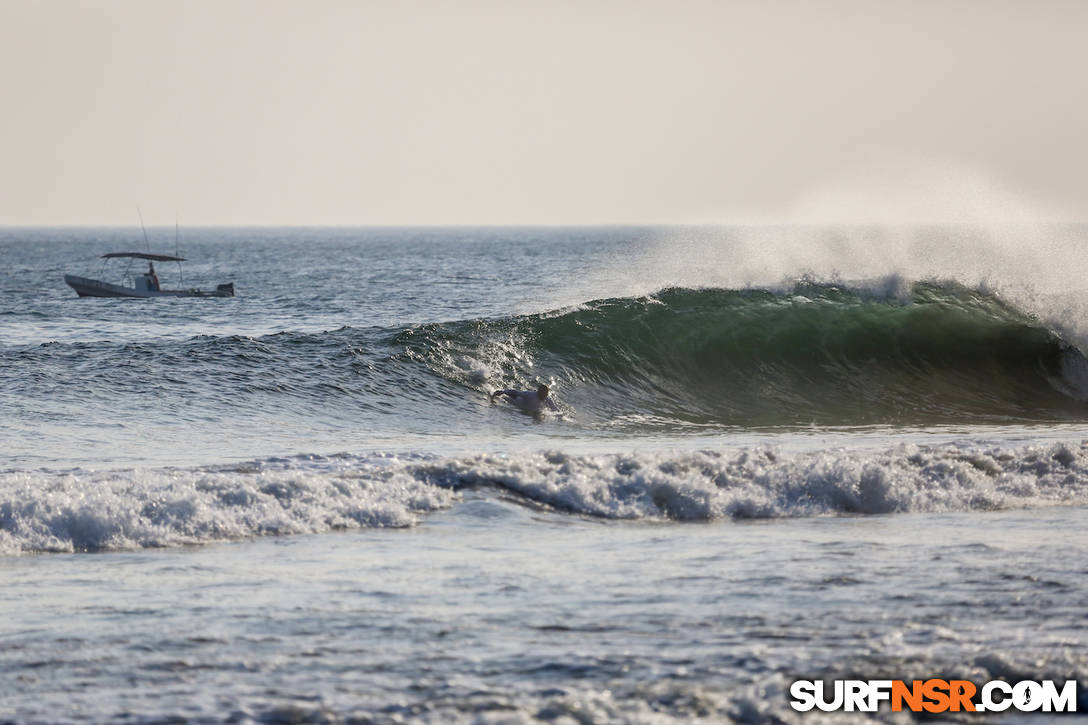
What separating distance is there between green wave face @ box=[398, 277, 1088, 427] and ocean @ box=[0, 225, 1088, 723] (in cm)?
10

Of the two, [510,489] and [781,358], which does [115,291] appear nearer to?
[781,358]

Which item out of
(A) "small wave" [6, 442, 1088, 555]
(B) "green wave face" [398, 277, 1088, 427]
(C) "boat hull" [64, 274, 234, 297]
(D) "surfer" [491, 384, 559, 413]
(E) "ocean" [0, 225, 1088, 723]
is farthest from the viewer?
(C) "boat hull" [64, 274, 234, 297]

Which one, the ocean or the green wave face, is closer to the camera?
the ocean

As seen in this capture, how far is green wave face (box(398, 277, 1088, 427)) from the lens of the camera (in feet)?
72.5

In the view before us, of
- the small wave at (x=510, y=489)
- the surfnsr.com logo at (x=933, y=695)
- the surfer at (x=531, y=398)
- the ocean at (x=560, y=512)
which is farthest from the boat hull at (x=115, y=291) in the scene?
the surfnsr.com logo at (x=933, y=695)

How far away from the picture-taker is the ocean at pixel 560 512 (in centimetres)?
719

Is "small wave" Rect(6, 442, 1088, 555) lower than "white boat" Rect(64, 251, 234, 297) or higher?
lower

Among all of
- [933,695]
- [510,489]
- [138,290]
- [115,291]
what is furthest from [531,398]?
[115,291]

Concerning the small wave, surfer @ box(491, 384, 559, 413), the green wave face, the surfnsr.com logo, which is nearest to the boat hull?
the green wave face

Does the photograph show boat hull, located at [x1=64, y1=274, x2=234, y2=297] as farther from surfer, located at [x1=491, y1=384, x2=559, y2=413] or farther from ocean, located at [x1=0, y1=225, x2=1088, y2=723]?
surfer, located at [x1=491, y1=384, x2=559, y2=413]

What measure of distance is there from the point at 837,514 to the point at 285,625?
22.0 ft

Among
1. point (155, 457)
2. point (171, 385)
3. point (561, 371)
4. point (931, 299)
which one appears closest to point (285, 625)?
point (155, 457)

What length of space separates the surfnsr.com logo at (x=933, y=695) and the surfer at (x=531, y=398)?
13585 mm

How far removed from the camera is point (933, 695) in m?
6.84
